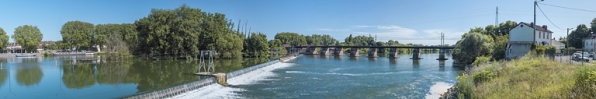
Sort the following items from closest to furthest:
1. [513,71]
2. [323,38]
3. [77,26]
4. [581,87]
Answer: [581,87] < [513,71] < [77,26] < [323,38]

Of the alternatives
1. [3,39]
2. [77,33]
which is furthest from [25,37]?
[77,33]

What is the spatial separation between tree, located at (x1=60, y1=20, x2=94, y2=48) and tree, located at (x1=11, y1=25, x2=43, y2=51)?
679 centimetres

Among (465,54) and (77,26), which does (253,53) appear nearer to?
(465,54)

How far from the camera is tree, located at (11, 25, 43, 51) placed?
76.4 metres

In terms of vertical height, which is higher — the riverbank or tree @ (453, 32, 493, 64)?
tree @ (453, 32, 493, 64)

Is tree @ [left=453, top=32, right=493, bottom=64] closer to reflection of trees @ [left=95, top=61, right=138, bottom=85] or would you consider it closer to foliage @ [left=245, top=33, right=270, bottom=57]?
foliage @ [left=245, top=33, right=270, bottom=57]

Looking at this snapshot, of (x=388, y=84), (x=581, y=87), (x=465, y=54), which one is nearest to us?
(x=581, y=87)

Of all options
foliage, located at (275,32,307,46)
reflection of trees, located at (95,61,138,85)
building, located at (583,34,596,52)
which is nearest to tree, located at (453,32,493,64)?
building, located at (583,34,596,52)

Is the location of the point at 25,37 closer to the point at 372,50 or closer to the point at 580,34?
the point at 372,50

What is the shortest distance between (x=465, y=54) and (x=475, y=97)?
36.9 m

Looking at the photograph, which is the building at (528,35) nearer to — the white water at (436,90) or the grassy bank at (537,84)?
the white water at (436,90)

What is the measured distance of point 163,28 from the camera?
48.6 meters

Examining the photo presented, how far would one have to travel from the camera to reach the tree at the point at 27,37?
76.4 metres

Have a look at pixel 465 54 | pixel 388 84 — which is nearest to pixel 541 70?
pixel 388 84
